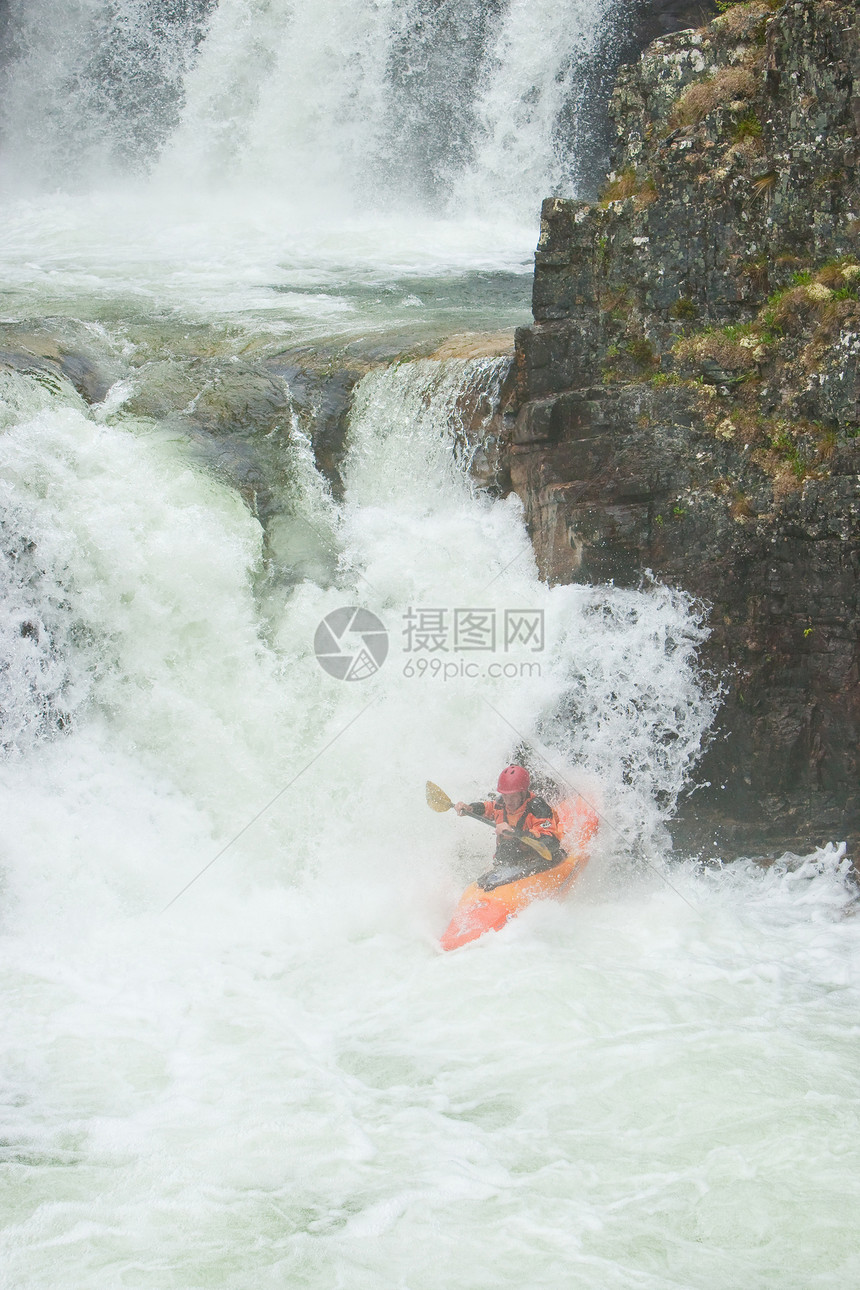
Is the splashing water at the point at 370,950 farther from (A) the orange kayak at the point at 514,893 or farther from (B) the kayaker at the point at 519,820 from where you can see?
(B) the kayaker at the point at 519,820

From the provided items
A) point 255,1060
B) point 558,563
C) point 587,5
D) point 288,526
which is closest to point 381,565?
point 288,526

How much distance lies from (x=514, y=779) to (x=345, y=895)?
1.25 m

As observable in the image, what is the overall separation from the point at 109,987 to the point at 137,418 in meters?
4.07

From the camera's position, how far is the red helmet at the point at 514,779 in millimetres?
5805

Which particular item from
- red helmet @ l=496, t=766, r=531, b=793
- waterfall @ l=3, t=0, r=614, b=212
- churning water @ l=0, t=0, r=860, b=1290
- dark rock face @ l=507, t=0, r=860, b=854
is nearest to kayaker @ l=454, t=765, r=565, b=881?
red helmet @ l=496, t=766, r=531, b=793

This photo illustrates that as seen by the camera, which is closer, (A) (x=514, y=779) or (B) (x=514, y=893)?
(B) (x=514, y=893)

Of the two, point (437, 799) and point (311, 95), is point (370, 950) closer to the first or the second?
point (437, 799)

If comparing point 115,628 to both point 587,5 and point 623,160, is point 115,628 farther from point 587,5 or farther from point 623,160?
point 587,5

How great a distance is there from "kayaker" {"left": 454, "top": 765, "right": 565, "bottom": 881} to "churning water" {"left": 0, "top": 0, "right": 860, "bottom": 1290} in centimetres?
35

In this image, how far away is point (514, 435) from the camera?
23.1ft

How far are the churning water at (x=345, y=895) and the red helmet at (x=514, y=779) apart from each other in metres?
0.70

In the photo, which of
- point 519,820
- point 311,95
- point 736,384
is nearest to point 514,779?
point 519,820

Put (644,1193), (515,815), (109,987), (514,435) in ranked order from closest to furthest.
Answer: (644,1193) → (109,987) → (515,815) → (514,435)

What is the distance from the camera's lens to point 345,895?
602 cm
